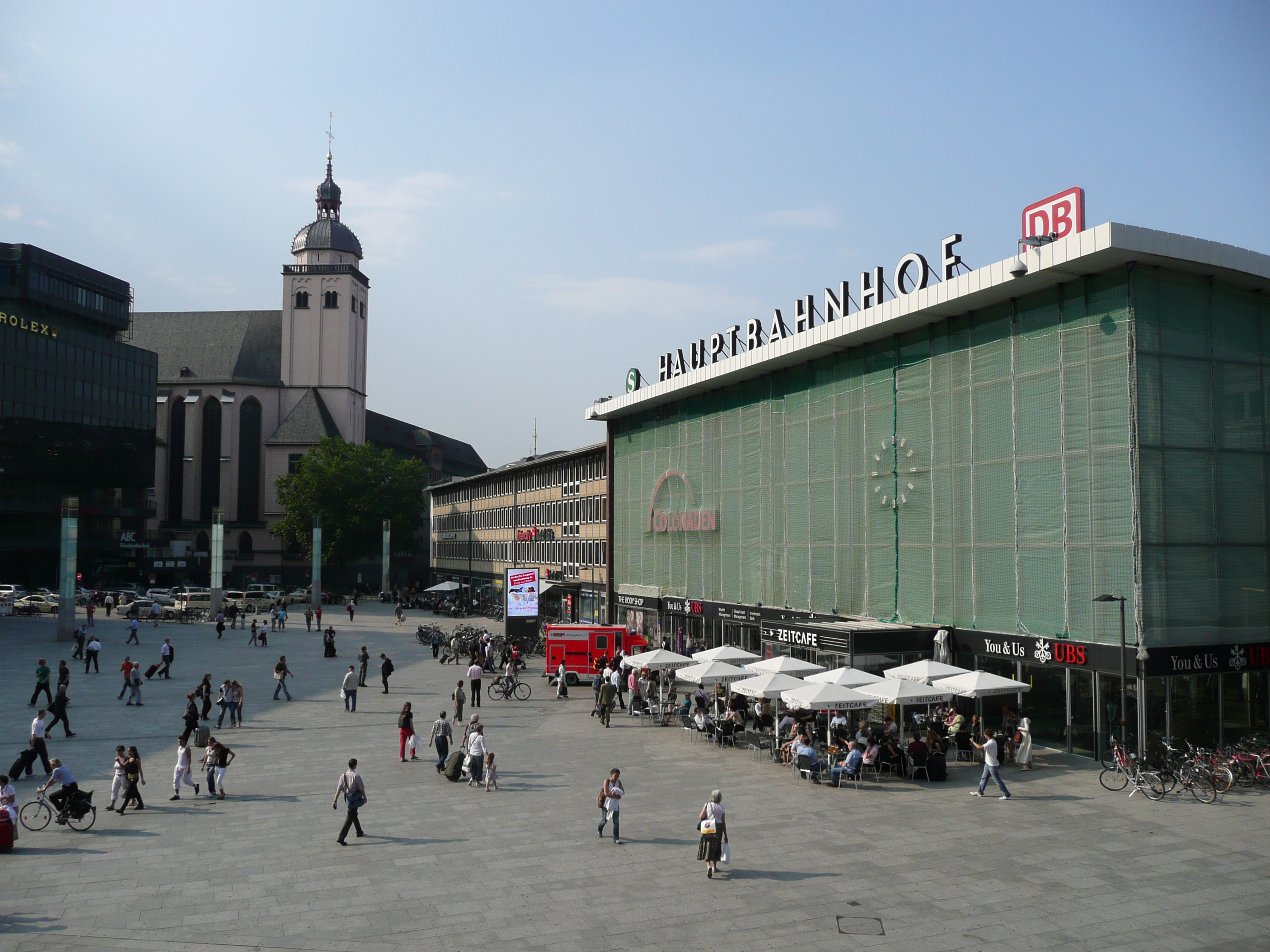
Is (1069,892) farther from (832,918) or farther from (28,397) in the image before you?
(28,397)

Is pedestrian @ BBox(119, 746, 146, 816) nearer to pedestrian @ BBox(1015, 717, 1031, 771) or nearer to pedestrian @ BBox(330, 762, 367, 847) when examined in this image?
pedestrian @ BBox(330, 762, 367, 847)

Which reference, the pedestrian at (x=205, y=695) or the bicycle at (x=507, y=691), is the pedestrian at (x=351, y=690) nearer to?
the pedestrian at (x=205, y=695)

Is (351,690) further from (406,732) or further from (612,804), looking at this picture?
(612,804)

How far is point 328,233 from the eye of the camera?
12119cm

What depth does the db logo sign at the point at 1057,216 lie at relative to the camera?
82.3 feet

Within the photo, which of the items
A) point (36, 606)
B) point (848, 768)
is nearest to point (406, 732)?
point (848, 768)

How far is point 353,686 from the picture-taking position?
3253 centimetres

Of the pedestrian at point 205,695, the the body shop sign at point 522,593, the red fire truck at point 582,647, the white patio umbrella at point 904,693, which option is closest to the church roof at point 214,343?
the the body shop sign at point 522,593

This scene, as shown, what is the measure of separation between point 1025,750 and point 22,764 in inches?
890

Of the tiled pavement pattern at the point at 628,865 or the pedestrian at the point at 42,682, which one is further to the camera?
the pedestrian at the point at 42,682

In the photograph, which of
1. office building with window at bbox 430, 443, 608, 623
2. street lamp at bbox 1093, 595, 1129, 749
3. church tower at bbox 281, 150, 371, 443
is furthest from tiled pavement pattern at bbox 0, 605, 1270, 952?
church tower at bbox 281, 150, 371, 443

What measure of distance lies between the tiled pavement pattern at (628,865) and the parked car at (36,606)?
49413 millimetres

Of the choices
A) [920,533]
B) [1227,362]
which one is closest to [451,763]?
[920,533]

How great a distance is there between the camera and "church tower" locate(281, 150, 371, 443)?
119 meters
